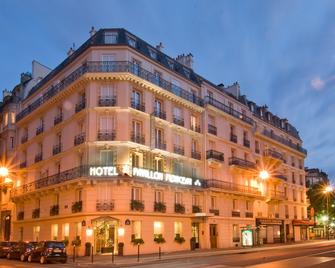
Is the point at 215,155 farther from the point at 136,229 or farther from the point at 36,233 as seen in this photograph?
the point at 36,233

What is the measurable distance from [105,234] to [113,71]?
13.0m

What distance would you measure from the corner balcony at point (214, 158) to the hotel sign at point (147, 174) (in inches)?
138

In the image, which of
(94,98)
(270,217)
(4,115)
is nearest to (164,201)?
(94,98)

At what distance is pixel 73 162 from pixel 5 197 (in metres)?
18.2

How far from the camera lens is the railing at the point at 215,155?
Answer: 44.8 m

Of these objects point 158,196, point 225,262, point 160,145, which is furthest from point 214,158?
point 225,262

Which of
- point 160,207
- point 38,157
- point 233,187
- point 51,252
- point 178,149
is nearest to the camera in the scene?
point 51,252

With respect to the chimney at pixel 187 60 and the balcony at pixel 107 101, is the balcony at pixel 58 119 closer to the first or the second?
the balcony at pixel 107 101

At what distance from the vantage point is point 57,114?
42.5 metres

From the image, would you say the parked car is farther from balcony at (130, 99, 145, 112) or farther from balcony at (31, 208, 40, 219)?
balcony at (130, 99, 145, 112)

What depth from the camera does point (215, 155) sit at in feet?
149

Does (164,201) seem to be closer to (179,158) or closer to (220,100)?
(179,158)

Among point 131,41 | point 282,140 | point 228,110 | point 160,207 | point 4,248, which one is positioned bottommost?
point 4,248

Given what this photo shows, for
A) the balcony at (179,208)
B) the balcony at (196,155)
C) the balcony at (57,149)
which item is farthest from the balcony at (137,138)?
the balcony at (57,149)
